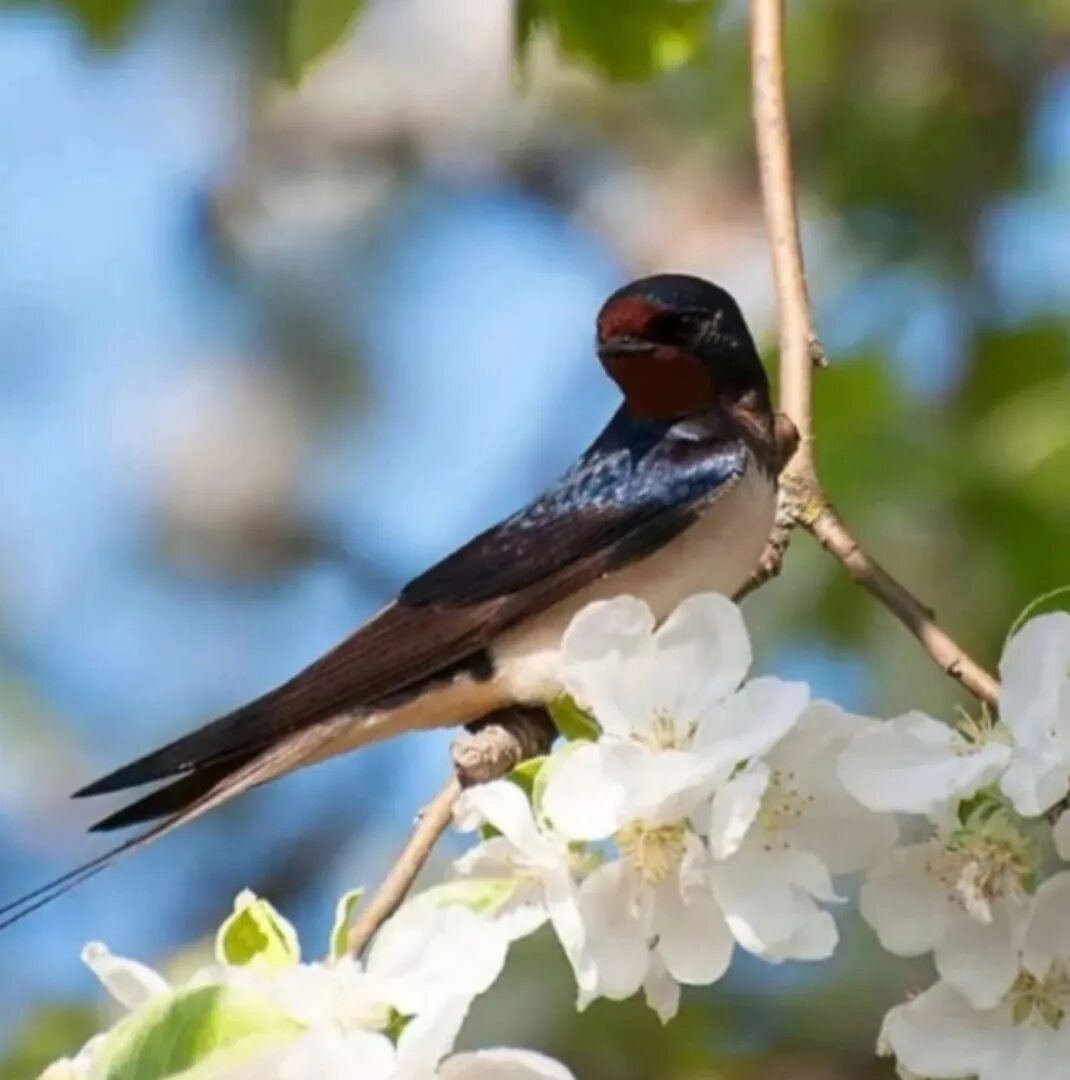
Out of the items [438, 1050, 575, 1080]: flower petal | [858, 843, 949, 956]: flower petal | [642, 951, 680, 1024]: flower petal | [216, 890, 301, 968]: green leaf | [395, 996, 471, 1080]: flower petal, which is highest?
[216, 890, 301, 968]: green leaf

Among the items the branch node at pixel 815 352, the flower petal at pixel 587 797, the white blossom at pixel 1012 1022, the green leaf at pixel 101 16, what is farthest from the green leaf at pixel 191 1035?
the green leaf at pixel 101 16

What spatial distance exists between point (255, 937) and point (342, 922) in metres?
0.03

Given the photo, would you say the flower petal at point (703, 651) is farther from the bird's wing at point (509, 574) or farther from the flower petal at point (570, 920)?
the bird's wing at point (509, 574)

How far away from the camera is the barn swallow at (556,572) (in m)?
1.18

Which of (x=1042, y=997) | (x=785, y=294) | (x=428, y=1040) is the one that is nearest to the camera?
(x=428, y=1040)

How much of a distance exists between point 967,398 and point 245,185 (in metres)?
1.77

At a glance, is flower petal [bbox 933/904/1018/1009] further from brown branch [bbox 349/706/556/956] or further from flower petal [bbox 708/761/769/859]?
brown branch [bbox 349/706/556/956]

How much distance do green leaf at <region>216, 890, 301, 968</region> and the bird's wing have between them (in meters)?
0.37

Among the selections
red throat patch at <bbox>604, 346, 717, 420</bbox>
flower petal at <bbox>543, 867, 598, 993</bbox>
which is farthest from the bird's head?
flower petal at <bbox>543, 867, 598, 993</bbox>

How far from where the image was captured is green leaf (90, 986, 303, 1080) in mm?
707

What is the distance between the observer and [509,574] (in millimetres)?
1266

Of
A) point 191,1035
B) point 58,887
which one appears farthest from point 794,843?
point 58,887

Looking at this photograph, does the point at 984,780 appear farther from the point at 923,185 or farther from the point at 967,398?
the point at 923,185

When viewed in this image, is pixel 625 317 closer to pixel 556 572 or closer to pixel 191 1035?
pixel 556 572
